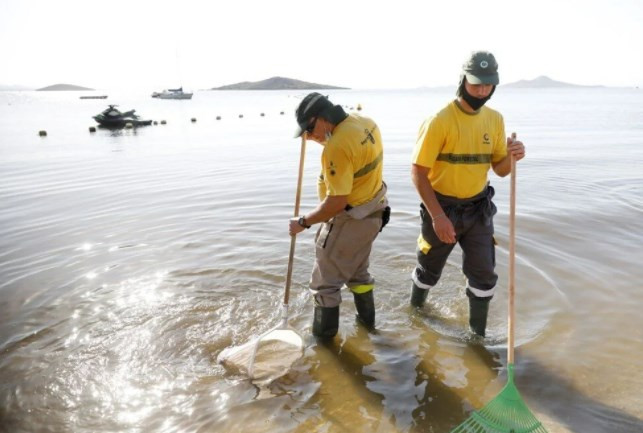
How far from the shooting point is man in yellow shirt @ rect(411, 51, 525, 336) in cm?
356

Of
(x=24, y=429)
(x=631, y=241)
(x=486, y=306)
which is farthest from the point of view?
(x=631, y=241)

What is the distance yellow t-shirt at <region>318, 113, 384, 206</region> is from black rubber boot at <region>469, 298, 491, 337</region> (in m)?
1.53

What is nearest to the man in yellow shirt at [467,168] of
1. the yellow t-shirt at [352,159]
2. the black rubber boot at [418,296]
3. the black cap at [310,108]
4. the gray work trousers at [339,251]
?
the yellow t-shirt at [352,159]

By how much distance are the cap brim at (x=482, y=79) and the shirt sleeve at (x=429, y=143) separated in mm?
401

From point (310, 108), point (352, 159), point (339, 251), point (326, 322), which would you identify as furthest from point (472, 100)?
point (326, 322)

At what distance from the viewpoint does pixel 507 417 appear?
292cm


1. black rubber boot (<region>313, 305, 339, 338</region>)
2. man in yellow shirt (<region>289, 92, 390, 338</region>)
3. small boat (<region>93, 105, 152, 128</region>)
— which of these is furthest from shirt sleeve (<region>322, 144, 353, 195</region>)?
small boat (<region>93, 105, 152, 128</region>)

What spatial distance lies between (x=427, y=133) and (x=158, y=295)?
3837 millimetres

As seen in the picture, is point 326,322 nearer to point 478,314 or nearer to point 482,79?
point 478,314

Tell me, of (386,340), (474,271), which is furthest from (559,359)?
(386,340)

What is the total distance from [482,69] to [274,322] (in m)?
3.27

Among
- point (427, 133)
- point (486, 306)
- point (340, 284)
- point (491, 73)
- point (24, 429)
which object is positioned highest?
point (491, 73)

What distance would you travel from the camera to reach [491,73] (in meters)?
3.46

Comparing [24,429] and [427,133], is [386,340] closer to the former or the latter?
[427,133]
